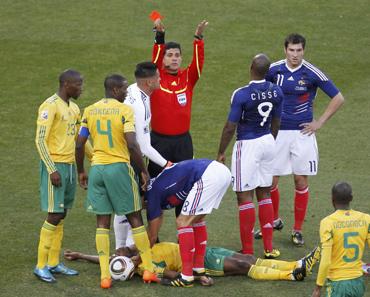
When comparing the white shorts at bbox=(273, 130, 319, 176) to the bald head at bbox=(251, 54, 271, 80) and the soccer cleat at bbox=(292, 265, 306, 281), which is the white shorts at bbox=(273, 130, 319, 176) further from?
the soccer cleat at bbox=(292, 265, 306, 281)

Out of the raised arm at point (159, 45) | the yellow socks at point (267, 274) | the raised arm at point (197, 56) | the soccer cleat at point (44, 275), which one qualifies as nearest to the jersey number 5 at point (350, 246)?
the yellow socks at point (267, 274)

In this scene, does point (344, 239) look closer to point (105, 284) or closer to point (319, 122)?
point (105, 284)

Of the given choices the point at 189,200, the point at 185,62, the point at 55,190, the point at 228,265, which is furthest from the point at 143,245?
the point at 185,62

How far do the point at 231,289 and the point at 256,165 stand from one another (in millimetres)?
1644

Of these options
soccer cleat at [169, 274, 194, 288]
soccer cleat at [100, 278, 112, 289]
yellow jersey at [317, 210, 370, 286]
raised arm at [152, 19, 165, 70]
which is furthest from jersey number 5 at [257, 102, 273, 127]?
soccer cleat at [100, 278, 112, 289]

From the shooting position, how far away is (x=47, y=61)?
63.9 ft

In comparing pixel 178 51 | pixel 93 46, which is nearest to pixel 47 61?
pixel 93 46

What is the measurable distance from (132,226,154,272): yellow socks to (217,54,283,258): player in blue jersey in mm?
1277

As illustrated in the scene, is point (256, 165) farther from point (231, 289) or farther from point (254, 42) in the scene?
point (254, 42)

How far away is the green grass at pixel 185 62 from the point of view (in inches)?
432

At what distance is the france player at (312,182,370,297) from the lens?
8.60 metres

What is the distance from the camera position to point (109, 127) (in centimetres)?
998

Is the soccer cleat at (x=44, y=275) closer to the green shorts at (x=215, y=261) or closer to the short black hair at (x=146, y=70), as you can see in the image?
the green shorts at (x=215, y=261)

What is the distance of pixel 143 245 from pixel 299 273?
170 cm
